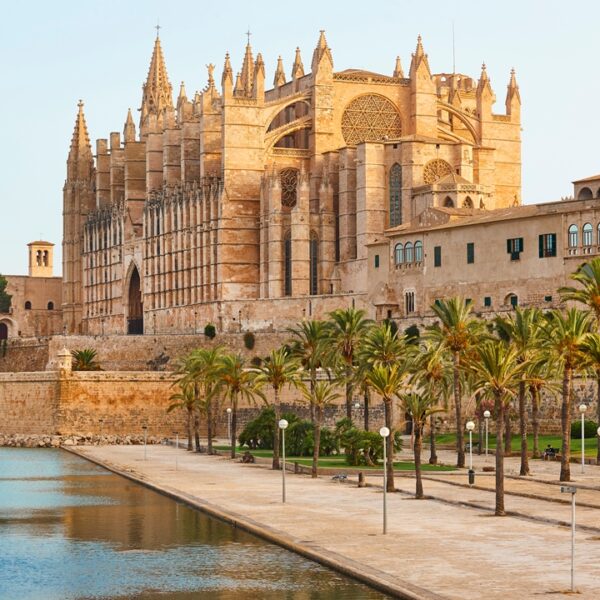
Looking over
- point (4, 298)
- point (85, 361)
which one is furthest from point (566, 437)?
point (4, 298)

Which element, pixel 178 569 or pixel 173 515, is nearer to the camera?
pixel 178 569

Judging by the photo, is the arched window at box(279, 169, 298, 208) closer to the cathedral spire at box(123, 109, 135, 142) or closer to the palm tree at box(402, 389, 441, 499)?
the cathedral spire at box(123, 109, 135, 142)

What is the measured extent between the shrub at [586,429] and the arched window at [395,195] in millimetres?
25187

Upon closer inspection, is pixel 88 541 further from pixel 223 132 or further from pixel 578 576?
pixel 223 132

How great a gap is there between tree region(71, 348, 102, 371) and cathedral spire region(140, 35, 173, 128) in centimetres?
3164

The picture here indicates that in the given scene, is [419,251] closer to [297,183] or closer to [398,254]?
[398,254]

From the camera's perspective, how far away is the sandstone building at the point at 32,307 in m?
121

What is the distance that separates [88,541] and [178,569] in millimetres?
5198

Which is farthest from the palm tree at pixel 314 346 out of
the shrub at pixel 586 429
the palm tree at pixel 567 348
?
the palm tree at pixel 567 348

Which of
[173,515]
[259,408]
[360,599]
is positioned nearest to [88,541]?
[173,515]

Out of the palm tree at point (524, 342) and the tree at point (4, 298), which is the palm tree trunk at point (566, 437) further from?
the tree at point (4, 298)

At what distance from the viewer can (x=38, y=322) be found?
122 metres

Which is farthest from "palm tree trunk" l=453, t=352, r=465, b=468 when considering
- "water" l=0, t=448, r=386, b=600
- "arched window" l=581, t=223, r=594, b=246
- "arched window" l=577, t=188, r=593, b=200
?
"arched window" l=577, t=188, r=593, b=200

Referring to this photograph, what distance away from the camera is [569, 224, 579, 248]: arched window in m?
62.3
